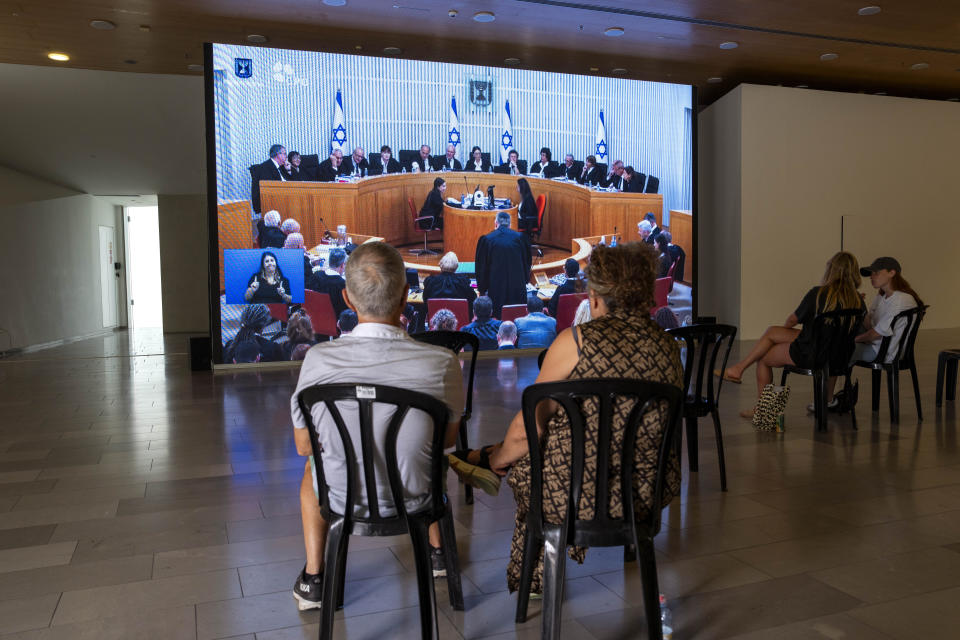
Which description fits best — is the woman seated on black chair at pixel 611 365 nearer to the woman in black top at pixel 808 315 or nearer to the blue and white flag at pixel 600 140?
the woman in black top at pixel 808 315

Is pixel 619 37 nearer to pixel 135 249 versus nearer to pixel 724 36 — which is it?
pixel 724 36

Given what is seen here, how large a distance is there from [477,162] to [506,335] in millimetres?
2115

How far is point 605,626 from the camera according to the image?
84.4 inches

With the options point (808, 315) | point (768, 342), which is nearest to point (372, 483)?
point (808, 315)

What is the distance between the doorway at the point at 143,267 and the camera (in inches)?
757

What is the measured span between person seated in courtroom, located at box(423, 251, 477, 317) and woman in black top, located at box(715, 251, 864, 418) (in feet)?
15.1

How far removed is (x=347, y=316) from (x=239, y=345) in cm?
121

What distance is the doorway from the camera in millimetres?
19234

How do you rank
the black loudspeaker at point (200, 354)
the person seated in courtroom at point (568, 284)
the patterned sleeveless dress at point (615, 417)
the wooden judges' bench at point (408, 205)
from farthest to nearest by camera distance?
the person seated in courtroom at point (568, 284)
the wooden judges' bench at point (408, 205)
the black loudspeaker at point (200, 354)
the patterned sleeveless dress at point (615, 417)

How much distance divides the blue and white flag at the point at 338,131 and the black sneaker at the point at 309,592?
673 centimetres

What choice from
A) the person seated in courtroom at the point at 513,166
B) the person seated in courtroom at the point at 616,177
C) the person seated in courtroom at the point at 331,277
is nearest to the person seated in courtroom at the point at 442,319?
the person seated in courtroom at the point at 331,277

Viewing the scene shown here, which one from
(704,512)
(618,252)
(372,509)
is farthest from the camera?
(704,512)

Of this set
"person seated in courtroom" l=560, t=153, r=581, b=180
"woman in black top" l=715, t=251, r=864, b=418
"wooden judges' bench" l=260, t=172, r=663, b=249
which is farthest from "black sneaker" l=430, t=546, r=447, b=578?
"person seated in courtroom" l=560, t=153, r=581, b=180

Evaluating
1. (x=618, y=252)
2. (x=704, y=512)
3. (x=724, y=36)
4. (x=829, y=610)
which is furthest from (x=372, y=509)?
(x=724, y=36)
